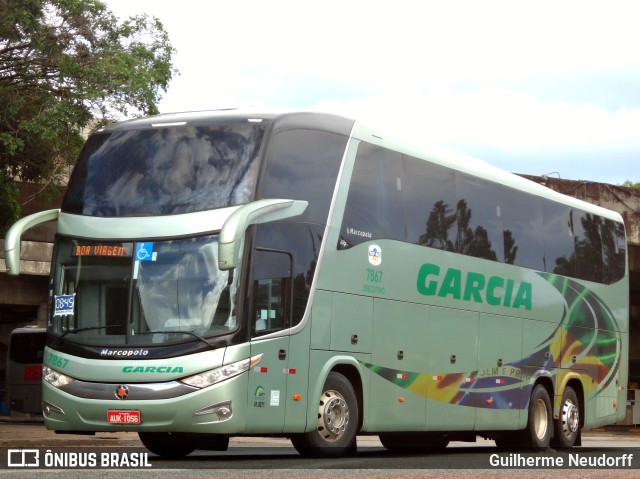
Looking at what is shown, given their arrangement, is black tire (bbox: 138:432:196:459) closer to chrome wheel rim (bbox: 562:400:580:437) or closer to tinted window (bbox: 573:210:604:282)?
chrome wheel rim (bbox: 562:400:580:437)

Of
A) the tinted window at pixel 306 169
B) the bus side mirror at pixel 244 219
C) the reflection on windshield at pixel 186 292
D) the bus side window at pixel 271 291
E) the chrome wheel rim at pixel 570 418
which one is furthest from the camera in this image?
the chrome wheel rim at pixel 570 418

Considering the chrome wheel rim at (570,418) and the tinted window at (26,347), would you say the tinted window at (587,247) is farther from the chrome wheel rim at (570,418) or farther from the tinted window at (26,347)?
the tinted window at (26,347)

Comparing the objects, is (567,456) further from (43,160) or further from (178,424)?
(43,160)

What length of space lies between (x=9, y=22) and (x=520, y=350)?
9828 millimetres

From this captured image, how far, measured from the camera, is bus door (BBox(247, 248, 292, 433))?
46.8 feet

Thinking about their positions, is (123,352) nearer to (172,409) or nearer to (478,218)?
(172,409)

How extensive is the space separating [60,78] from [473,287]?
26.6 feet

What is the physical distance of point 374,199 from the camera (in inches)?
645

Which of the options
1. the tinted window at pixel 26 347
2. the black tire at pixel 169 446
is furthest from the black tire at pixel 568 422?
the tinted window at pixel 26 347

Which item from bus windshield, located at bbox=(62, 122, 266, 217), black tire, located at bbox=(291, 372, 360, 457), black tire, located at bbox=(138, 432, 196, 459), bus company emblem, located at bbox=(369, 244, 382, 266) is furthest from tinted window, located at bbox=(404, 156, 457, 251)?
black tire, located at bbox=(138, 432, 196, 459)

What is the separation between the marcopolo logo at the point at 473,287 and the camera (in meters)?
17.6

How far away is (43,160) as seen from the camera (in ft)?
74.0

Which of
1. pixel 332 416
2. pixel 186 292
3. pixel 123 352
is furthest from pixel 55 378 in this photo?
pixel 332 416

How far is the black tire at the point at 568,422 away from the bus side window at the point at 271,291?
26.9ft
